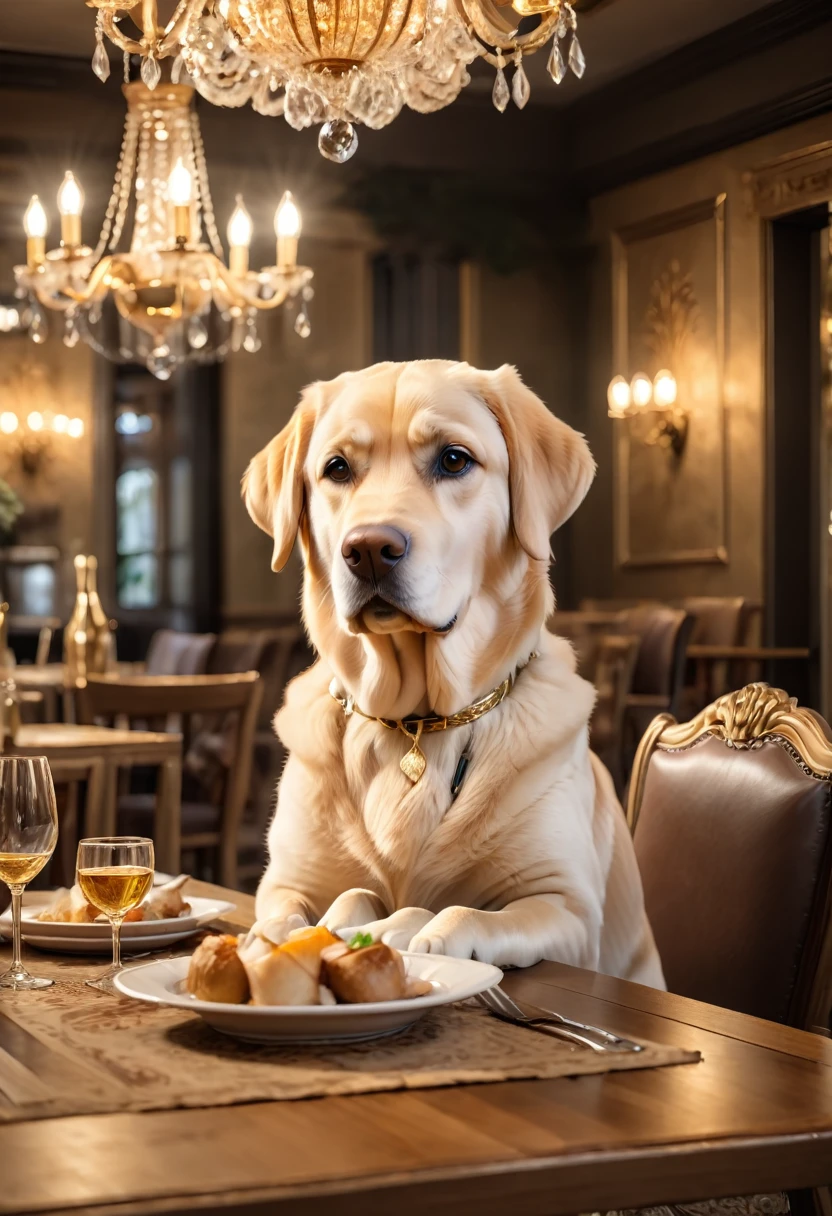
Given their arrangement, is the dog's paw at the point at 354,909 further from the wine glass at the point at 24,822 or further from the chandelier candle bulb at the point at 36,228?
the chandelier candle bulb at the point at 36,228

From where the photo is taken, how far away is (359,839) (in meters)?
1.66

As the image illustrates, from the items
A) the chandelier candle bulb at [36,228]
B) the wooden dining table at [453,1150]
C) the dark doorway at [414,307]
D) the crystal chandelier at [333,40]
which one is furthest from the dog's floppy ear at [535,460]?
the dark doorway at [414,307]

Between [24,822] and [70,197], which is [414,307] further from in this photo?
[24,822]

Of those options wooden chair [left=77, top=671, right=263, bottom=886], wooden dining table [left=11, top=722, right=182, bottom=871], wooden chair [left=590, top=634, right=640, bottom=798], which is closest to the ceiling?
wooden chair [left=590, top=634, right=640, bottom=798]

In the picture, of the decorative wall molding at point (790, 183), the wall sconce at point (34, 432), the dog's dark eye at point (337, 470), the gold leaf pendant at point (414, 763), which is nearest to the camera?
the gold leaf pendant at point (414, 763)

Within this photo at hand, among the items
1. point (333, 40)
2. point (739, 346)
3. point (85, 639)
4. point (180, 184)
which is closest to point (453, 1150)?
point (333, 40)

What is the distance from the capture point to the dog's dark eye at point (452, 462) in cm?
173

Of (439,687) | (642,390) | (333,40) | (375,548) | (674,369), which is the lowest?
(439,687)

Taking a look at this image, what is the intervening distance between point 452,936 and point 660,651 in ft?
15.9

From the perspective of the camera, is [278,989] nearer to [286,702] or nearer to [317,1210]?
[317,1210]

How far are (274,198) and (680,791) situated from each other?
27.0 ft

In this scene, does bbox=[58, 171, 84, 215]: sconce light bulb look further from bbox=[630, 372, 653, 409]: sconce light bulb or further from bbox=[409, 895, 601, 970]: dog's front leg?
bbox=[630, 372, 653, 409]: sconce light bulb

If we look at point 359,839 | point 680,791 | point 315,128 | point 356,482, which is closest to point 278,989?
point 359,839

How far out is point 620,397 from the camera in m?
9.05
